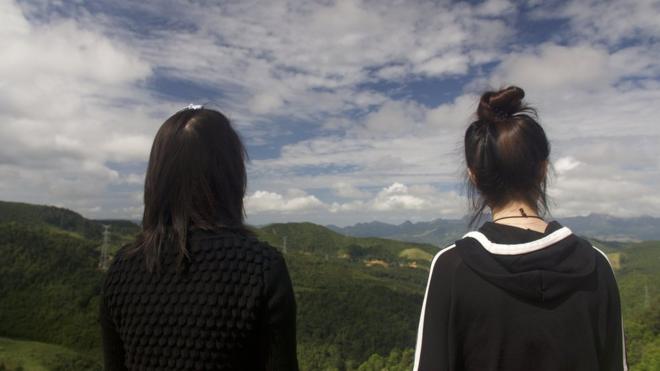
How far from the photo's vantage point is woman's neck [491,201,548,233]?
72.2 inches

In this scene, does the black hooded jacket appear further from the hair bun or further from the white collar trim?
the hair bun

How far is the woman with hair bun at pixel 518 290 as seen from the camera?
1688 mm

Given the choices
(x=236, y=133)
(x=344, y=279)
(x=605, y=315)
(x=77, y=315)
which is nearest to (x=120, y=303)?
(x=236, y=133)

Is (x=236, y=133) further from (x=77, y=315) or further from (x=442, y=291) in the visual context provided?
(x=77, y=315)

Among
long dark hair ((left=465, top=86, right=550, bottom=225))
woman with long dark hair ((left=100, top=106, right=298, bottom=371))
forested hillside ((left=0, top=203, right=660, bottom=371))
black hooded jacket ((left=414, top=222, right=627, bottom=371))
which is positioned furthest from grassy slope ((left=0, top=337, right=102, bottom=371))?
long dark hair ((left=465, top=86, right=550, bottom=225))

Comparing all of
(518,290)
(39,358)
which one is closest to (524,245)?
(518,290)

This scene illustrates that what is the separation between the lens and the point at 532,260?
1706 millimetres

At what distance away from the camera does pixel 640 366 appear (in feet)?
56.7

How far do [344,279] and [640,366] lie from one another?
74.4m

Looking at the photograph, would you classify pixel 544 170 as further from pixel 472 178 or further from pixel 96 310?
pixel 96 310

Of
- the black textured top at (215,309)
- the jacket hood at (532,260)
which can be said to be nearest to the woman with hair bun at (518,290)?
the jacket hood at (532,260)

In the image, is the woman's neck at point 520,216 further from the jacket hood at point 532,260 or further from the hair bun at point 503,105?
the hair bun at point 503,105

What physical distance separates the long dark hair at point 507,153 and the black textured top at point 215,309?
0.93 meters

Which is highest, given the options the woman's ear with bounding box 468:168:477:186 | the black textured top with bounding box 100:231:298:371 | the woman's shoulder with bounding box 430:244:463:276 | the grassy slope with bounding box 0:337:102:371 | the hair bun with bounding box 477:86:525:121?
the hair bun with bounding box 477:86:525:121
